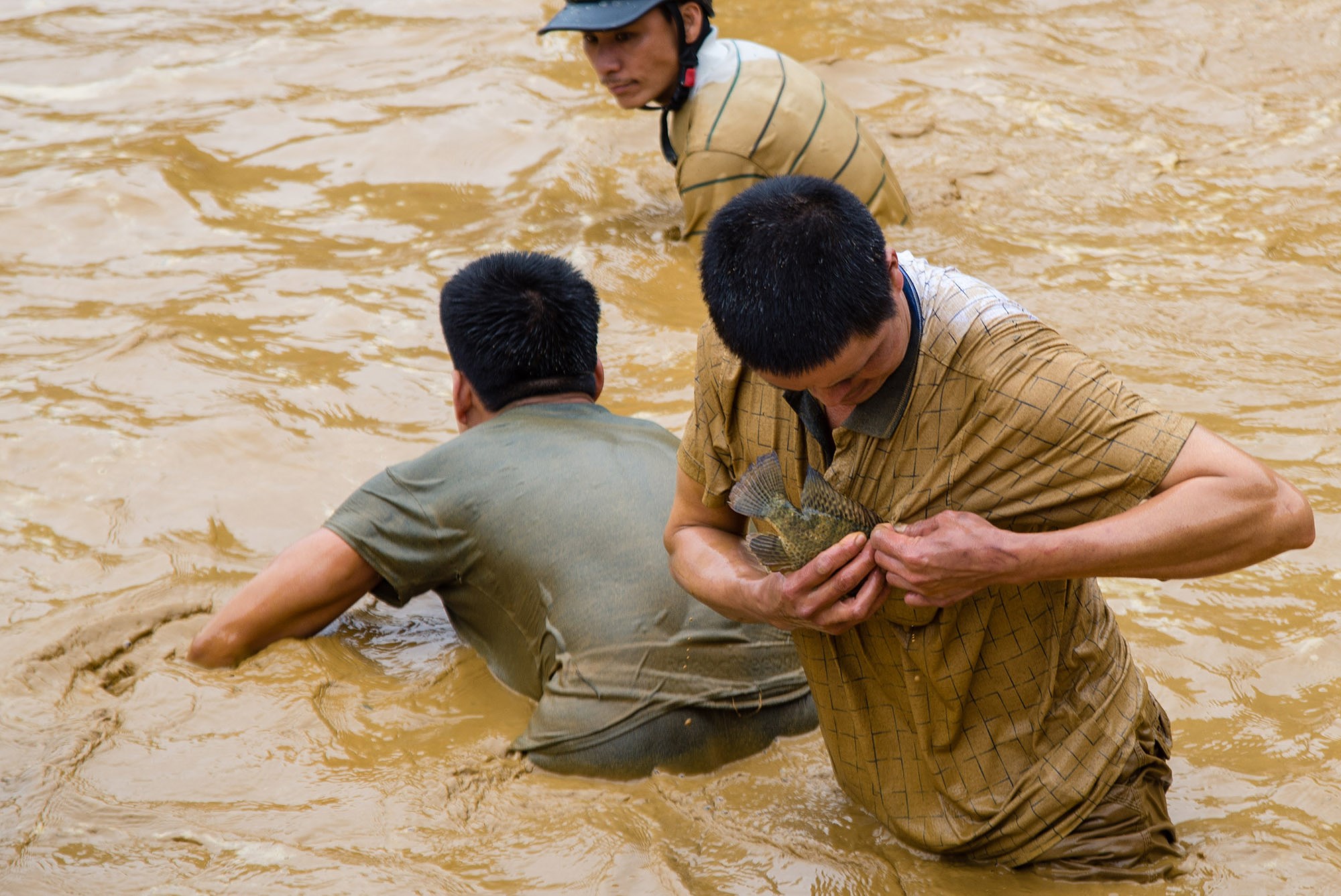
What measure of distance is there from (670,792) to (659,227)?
379 centimetres

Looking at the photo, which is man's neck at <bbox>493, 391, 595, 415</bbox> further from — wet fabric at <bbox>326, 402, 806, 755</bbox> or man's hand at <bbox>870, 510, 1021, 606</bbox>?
man's hand at <bbox>870, 510, 1021, 606</bbox>

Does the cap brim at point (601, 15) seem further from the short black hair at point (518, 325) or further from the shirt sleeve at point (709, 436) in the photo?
the shirt sleeve at point (709, 436)

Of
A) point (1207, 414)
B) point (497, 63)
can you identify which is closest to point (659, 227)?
point (497, 63)

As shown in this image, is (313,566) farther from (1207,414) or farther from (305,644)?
(1207,414)

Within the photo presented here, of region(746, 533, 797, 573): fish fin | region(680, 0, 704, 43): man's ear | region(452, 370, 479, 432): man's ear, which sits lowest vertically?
region(452, 370, 479, 432): man's ear

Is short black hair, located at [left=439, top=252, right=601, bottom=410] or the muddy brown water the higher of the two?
short black hair, located at [left=439, top=252, right=601, bottom=410]

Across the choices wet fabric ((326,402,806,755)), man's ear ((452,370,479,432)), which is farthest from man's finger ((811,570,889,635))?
man's ear ((452,370,479,432))

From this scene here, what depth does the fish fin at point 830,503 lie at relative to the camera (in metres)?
2.22

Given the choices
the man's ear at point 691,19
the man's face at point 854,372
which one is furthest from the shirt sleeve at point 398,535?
the man's ear at point 691,19

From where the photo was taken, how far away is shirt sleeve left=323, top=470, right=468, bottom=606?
3223 mm

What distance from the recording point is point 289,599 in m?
3.34

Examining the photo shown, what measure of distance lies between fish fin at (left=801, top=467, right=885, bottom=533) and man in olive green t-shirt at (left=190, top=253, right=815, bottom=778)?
88 centimetres

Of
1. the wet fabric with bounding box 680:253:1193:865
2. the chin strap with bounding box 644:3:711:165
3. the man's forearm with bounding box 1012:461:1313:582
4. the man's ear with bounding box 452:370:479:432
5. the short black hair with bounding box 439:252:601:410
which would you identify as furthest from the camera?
the chin strap with bounding box 644:3:711:165

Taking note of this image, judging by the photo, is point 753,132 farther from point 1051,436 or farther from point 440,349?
point 1051,436
